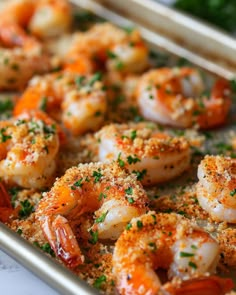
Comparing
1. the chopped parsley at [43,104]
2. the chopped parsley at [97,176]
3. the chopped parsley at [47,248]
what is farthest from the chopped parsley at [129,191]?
the chopped parsley at [43,104]

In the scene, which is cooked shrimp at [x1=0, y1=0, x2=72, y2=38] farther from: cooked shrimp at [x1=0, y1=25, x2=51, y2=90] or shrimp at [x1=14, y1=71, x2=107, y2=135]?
shrimp at [x1=14, y1=71, x2=107, y2=135]

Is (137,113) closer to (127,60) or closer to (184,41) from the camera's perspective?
(127,60)

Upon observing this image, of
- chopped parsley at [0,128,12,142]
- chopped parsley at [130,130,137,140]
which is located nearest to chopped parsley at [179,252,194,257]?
chopped parsley at [130,130,137,140]

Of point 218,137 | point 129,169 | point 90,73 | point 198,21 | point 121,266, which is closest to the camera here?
point 121,266

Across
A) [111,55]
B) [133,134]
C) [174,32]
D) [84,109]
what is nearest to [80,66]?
[111,55]

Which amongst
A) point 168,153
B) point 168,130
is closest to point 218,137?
point 168,130

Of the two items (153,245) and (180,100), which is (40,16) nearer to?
(180,100)
